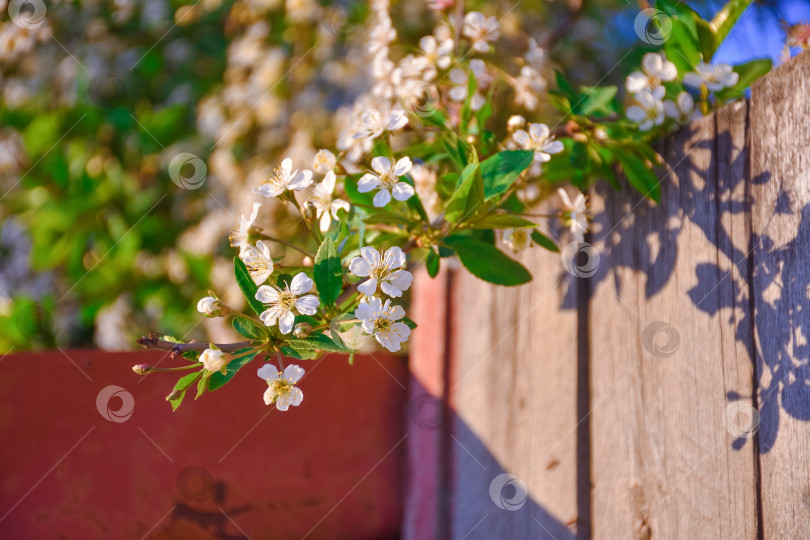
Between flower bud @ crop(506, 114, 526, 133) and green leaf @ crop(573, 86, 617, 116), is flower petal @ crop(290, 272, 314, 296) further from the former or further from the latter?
green leaf @ crop(573, 86, 617, 116)

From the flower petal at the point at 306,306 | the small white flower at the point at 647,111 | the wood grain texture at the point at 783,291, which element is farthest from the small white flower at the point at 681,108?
the flower petal at the point at 306,306

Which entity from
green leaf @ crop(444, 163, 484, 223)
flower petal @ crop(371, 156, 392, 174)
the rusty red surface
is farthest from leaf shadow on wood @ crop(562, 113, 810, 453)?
the rusty red surface

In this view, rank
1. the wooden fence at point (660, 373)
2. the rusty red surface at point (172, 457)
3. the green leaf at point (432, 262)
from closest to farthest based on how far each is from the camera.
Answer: the wooden fence at point (660, 373) < the green leaf at point (432, 262) < the rusty red surface at point (172, 457)

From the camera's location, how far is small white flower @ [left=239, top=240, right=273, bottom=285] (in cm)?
65

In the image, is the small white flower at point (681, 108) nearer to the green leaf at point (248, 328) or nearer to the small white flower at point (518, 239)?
the small white flower at point (518, 239)

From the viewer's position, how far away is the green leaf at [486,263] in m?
0.79

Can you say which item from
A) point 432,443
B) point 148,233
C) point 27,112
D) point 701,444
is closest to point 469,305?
point 432,443

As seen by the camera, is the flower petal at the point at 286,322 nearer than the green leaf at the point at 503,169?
Yes

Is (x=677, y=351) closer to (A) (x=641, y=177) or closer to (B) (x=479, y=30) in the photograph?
(A) (x=641, y=177)

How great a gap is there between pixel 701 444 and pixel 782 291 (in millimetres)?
224

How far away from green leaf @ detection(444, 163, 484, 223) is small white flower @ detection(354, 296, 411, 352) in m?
0.16

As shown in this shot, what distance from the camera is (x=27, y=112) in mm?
2191

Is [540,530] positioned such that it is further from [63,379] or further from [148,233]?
[148,233]

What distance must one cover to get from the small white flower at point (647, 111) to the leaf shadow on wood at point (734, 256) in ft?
0.14
